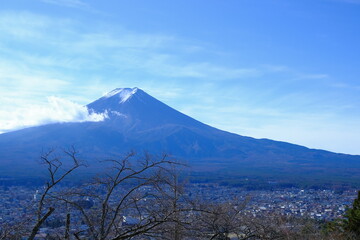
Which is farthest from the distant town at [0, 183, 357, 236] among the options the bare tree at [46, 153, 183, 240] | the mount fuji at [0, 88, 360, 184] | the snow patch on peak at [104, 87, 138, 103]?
the snow patch on peak at [104, 87, 138, 103]

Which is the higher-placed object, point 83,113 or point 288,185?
point 83,113

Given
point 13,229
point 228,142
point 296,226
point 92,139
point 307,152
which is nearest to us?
point 13,229

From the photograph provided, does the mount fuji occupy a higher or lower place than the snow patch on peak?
lower

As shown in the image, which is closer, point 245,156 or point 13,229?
point 13,229

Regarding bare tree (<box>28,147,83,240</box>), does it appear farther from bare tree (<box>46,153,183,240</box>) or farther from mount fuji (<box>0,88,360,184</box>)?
mount fuji (<box>0,88,360,184</box>)

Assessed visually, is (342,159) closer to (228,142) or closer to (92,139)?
(228,142)

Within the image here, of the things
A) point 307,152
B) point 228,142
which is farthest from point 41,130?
point 307,152

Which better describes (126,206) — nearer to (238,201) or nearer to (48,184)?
(48,184)
